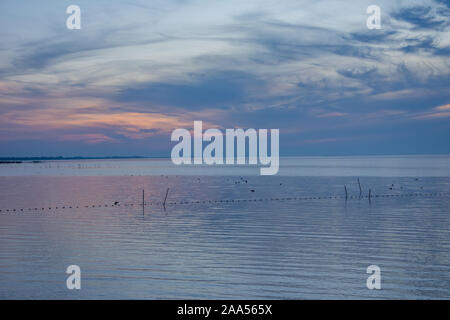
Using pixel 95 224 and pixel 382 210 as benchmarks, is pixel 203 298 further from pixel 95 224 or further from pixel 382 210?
pixel 382 210

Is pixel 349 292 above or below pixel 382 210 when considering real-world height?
below

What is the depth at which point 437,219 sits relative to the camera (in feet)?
117

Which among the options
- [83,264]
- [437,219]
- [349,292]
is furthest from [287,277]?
[437,219]

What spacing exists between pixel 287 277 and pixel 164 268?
16.6 ft

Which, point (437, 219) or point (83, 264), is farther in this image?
point (437, 219)

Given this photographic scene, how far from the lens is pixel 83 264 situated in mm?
21344

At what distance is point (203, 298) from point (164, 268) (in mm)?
4440
